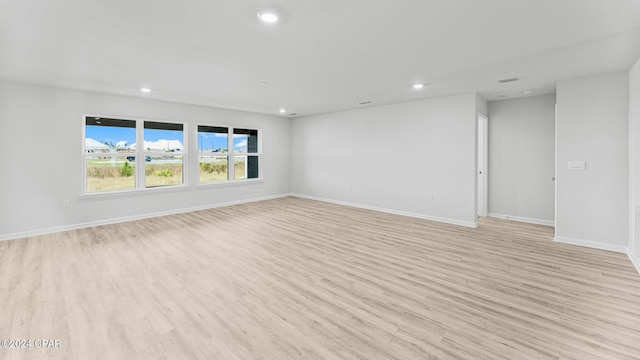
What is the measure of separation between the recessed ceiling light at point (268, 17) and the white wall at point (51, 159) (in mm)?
4555

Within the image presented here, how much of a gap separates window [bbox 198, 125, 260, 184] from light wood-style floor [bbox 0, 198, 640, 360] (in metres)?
2.69

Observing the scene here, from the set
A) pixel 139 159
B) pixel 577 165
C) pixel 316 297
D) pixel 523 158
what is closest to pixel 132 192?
pixel 139 159

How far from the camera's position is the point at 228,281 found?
2.85 meters

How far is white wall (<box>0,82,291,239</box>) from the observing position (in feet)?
14.0

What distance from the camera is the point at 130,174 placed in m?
5.64

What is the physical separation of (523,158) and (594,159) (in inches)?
59.1

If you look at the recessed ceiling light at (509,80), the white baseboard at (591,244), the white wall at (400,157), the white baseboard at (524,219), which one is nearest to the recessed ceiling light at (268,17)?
the recessed ceiling light at (509,80)

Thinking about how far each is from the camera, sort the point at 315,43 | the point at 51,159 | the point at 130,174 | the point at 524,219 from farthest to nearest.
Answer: the point at 130,174 < the point at 524,219 < the point at 51,159 < the point at 315,43

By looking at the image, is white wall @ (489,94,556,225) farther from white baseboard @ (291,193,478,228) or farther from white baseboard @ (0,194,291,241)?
white baseboard @ (0,194,291,241)

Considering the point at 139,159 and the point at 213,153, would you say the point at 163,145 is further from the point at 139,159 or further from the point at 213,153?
A: the point at 213,153

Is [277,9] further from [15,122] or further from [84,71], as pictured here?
[15,122]

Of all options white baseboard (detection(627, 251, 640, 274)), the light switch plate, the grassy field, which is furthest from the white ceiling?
white baseboard (detection(627, 251, 640, 274))

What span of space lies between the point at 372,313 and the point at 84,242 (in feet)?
14.6

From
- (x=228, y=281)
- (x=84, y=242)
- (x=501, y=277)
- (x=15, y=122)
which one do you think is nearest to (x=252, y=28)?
(x=228, y=281)
